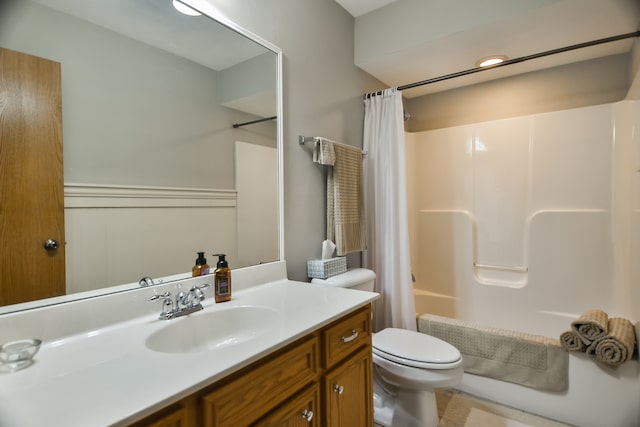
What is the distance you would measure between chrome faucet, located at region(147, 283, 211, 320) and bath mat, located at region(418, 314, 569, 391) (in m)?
1.57

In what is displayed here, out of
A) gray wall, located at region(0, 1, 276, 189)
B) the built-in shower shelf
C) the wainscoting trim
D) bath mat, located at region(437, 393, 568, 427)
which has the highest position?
gray wall, located at region(0, 1, 276, 189)

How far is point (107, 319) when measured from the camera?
0.99m

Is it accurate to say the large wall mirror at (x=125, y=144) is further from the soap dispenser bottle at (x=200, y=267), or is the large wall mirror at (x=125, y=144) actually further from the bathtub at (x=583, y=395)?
the bathtub at (x=583, y=395)

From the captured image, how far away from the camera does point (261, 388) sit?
2.69ft

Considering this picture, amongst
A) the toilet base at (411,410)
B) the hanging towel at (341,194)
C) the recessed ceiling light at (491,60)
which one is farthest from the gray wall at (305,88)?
the recessed ceiling light at (491,60)

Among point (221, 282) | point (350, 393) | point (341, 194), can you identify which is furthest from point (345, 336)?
point (341, 194)

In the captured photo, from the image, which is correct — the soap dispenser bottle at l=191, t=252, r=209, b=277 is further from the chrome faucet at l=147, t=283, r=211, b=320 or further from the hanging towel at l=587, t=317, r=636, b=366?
the hanging towel at l=587, t=317, r=636, b=366

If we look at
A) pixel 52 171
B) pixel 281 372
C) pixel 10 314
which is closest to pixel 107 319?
pixel 10 314

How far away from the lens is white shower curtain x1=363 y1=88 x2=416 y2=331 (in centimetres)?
216

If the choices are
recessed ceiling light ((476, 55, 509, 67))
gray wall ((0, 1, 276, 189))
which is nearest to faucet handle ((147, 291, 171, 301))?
gray wall ((0, 1, 276, 189))

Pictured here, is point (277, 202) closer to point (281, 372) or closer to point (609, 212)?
point (281, 372)

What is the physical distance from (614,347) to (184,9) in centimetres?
249

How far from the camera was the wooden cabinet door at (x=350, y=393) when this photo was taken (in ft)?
3.50

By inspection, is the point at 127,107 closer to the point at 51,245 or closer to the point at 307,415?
the point at 51,245
